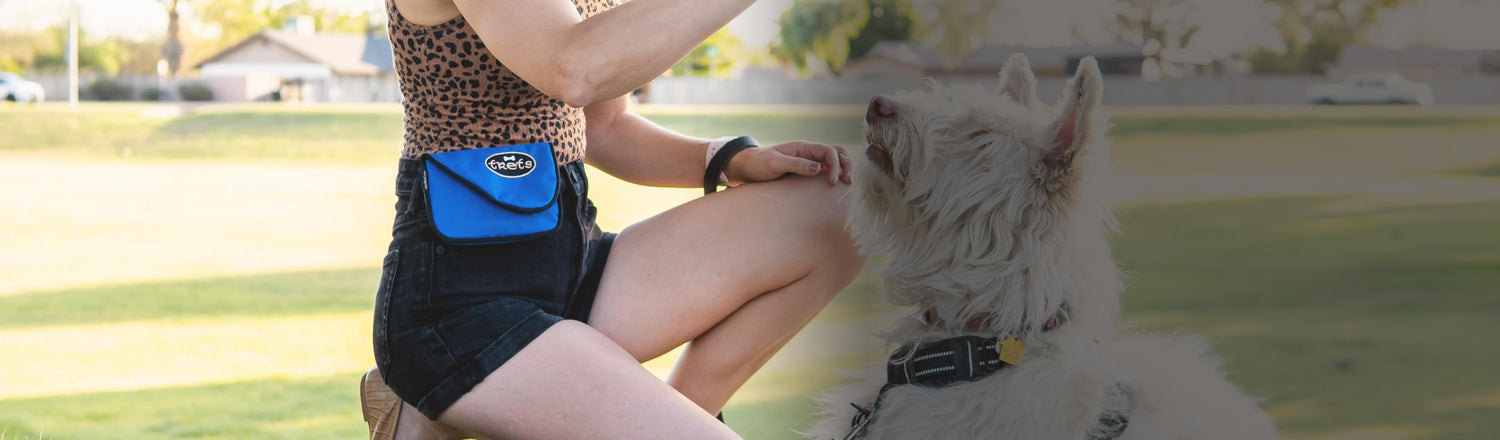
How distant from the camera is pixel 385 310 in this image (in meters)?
1.34

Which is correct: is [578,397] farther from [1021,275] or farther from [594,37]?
[1021,275]

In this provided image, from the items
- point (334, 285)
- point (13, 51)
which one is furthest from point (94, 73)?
point (334, 285)

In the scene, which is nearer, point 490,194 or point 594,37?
point 594,37

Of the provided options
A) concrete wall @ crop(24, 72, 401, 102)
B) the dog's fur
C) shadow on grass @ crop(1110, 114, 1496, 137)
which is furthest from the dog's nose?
concrete wall @ crop(24, 72, 401, 102)

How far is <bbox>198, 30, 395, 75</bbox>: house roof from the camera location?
33.2m

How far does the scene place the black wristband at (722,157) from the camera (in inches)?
64.2

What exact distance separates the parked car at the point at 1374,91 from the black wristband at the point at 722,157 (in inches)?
198

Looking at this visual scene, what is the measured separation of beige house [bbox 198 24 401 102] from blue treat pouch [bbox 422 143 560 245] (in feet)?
104

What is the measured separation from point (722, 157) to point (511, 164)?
36 centimetres

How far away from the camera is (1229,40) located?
355 cm

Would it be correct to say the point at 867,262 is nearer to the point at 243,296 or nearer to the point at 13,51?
the point at 243,296

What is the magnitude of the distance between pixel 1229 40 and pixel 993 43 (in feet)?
5.07

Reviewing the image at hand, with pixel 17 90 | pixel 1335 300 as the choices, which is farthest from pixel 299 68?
pixel 1335 300

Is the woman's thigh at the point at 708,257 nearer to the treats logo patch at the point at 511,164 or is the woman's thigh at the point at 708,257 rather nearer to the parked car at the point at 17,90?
the treats logo patch at the point at 511,164
